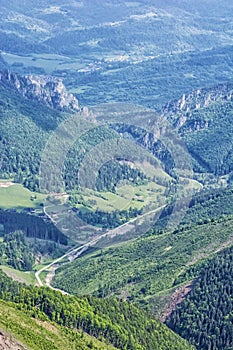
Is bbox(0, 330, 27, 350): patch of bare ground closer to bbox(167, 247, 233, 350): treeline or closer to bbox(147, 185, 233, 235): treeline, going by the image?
bbox(167, 247, 233, 350): treeline

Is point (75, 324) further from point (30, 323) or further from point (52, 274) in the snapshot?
point (52, 274)

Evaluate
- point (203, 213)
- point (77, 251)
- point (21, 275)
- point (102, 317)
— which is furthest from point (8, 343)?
point (203, 213)

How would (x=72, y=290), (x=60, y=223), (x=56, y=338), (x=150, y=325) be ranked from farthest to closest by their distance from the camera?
(x=60, y=223) < (x=72, y=290) < (x=150, y=325) < (x=56, y=338)

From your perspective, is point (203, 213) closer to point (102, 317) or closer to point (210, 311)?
point (210, 311)

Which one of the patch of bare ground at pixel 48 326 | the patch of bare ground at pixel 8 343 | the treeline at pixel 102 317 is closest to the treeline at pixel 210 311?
the treeline at pixel 102 317

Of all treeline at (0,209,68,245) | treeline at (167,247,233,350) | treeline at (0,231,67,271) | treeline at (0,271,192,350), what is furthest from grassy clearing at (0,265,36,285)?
treeline at (167,247,233,350)

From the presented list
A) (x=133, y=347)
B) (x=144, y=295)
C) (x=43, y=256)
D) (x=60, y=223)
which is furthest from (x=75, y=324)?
(x=60, y=223)
